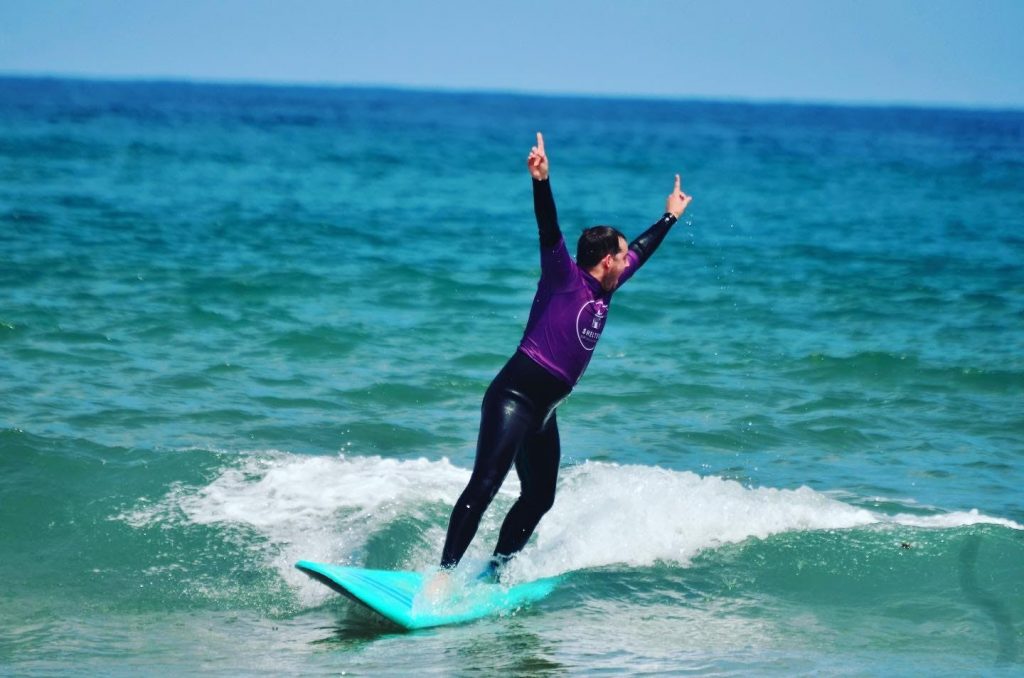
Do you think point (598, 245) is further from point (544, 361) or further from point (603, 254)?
point (544, 361)

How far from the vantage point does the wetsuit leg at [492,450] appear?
20.1 feet

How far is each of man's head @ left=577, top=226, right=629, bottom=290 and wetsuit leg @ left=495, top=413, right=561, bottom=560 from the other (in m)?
0.76

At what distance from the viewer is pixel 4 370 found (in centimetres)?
1116

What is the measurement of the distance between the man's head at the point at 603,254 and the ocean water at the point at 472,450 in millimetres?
1731

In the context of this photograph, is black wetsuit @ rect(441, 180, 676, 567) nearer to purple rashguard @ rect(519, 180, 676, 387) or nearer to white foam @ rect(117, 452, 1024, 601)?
purple rashguard @ rect(519, 180, 676, 387)

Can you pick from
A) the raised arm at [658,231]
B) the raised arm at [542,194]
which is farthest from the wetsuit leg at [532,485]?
the raised arm at [542,194]

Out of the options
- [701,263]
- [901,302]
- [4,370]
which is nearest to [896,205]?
[701,263]

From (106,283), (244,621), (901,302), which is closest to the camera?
(244,621)

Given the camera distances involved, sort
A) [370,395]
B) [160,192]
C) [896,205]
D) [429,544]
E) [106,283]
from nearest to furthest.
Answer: [429,544] < [370,395] < [106,283] < [160,192] < [896,205]

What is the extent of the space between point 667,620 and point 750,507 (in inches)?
70.0

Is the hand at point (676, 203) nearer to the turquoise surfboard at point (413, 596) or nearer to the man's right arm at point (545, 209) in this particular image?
the man's right arm at point (545, 209)

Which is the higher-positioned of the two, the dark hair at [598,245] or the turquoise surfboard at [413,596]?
the dark hair at [598,245]

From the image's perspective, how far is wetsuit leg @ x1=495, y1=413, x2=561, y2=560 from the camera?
6.46 metres

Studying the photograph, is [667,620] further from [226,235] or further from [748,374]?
[226,235]
